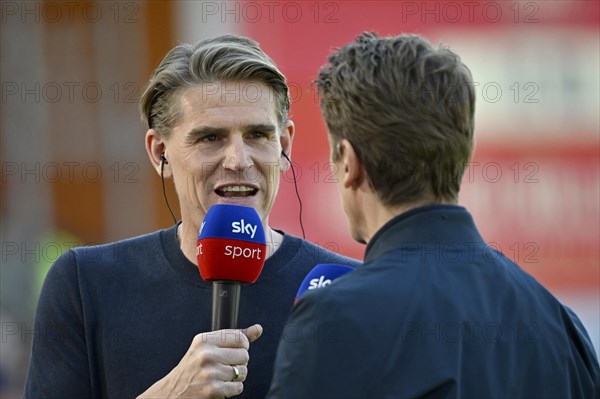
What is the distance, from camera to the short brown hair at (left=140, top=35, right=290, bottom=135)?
2.84 metres

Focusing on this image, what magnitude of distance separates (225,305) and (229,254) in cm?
13

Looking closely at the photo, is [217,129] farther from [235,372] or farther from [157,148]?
[235,372]

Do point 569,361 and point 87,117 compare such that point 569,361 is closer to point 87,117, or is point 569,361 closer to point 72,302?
point 72,302

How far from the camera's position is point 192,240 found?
9.41 ft

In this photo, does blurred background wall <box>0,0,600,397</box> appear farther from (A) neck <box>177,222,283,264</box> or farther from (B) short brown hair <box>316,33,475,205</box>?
(B) short brown hair <box>316,33,475,205</box>

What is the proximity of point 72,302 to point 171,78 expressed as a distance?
2.29 ft

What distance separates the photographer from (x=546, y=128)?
737 centimetres

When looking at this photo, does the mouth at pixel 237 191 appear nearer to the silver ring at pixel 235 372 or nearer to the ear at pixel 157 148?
the ear at pixel 157 148

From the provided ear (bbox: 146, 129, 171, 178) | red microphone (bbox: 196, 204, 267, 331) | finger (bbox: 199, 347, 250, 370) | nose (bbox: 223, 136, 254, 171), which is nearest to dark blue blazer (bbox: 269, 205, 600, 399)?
finger (bbox: 199, 347, 250, 370)

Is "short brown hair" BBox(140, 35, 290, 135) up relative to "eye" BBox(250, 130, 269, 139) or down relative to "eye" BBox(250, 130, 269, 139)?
up

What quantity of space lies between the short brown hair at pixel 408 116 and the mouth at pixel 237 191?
0.82 m

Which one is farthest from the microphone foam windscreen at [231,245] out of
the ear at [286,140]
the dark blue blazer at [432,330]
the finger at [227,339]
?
the dark blue blazer at [432,330]

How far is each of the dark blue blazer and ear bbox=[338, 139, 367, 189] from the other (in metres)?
0.12

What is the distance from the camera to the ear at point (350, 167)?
1944 mm
